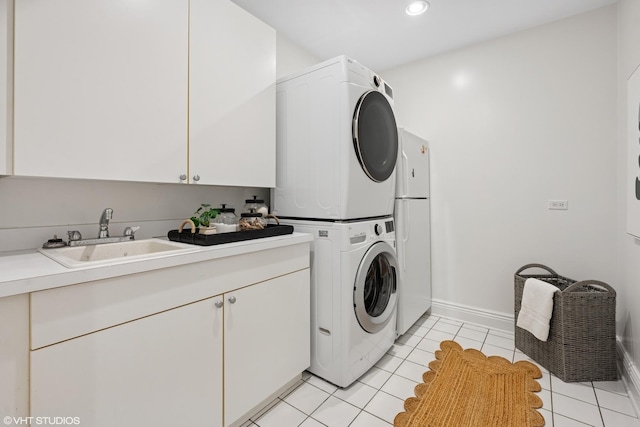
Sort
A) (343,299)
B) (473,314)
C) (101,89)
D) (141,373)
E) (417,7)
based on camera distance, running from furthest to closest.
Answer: (473,314) < (417,7) < (343,299) < (101,89) < (141,373)

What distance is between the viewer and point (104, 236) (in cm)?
146

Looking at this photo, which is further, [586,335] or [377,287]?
[377,287]

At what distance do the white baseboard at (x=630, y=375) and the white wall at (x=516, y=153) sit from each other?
55 cm

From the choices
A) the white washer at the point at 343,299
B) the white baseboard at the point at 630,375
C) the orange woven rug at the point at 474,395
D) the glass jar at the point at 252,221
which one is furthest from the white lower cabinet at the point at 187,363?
the white baseboard at the point at 630,375

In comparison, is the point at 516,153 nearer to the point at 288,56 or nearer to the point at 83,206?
the point at 288,56

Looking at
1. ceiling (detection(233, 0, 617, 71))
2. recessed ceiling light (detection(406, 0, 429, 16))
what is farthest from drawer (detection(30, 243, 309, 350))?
recessed ceiling light (detection(406, 0, 429, 16))

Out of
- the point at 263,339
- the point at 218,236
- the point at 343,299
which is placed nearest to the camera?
the point at 218,236

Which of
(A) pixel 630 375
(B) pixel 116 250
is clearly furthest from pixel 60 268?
(A) pixel 630 375

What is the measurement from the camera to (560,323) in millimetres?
1902

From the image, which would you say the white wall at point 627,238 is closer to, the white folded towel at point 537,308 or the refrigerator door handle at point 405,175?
the white folded towel at point 537,308

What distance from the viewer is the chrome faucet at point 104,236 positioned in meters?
1.37

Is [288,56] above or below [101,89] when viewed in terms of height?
above

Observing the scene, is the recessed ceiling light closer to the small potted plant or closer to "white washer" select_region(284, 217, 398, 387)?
"white washer" select_region(284, 217, 398, 387)

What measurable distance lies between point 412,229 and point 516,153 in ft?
3.68
